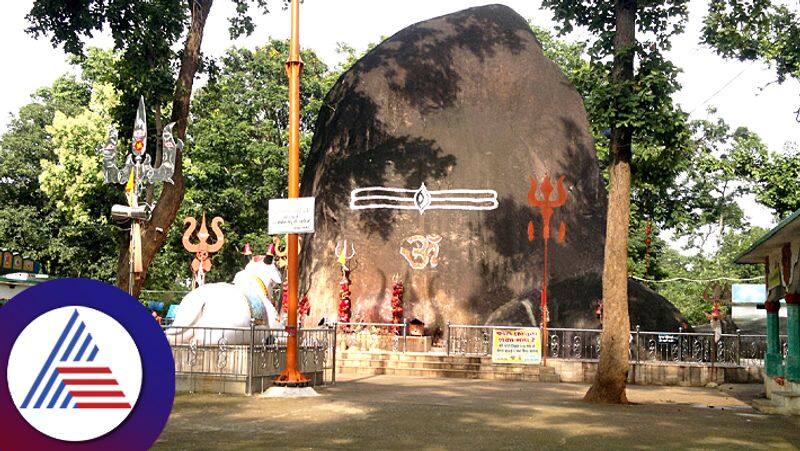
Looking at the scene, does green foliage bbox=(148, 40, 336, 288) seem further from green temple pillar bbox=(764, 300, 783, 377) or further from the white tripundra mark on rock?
green temple pillar bbox=(764, 300, 783, 377)

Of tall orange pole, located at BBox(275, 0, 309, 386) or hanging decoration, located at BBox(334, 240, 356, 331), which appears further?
hanging decoration, located at BBox(334, 240, 356, 331)

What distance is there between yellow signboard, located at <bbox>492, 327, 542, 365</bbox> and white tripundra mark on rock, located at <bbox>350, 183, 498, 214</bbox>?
11.7 m

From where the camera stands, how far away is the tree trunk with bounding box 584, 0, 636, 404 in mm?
18000

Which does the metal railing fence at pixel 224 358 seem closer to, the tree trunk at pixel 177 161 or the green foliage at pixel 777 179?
the tree trunk at pixel 177 161

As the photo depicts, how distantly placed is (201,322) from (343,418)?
22.4 ft

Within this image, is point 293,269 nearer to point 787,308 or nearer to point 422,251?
point 787,308

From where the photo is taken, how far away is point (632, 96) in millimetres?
18156

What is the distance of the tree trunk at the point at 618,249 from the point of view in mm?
18000

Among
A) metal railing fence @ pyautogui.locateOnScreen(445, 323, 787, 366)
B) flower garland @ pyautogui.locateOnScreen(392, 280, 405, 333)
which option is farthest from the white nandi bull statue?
flower garland @ pyautogui.locateOnScreen(392, 280, 405, 333)

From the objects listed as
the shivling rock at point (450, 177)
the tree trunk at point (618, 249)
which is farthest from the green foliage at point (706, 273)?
the tree trunk at point (618, 249)

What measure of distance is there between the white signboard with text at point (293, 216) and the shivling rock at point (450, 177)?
56.2ft

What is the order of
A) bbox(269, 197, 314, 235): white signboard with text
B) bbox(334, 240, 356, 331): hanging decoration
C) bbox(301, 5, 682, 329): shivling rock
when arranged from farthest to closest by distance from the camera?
bbox(301, 5, 682, 329): shivling rock, bbox(334, 240, 356, 331): hanging decoration, bbox(269, 197, 314, 235): white signboard with text

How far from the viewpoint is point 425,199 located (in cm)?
3731

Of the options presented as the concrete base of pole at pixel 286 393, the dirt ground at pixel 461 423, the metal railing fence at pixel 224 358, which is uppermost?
the metal railing fence at pixel 224 358
